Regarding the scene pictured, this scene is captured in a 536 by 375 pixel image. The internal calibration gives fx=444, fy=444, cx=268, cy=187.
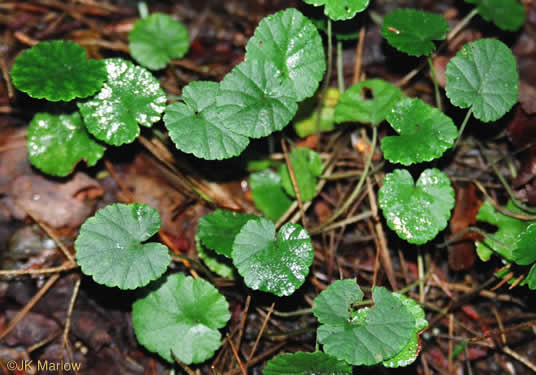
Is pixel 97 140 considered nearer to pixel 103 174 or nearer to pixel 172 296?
pixel 103 174

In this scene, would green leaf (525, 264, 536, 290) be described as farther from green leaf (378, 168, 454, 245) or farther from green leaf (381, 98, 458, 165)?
green leaf (381, 98, 458, 165)

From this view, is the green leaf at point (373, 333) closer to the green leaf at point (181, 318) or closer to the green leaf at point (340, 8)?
the green leaf at point (181, 318)

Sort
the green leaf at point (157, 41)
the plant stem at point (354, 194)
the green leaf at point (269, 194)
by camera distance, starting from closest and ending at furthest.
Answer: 1. the plant stem at point (354, 194)
2. the green leaf at point (269, 194)
3. the green leaf at point (157, 41)

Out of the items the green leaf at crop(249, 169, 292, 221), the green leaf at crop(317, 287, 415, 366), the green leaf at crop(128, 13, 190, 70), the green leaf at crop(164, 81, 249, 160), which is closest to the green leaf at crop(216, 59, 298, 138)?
the green leaf at crop(164, 81, 249, 160)

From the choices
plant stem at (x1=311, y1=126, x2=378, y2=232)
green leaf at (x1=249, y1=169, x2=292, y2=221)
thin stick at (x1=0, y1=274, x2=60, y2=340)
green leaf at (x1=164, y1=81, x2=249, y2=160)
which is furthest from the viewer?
green leaf at (x1=249, y1=169, x2=292, y2=221)

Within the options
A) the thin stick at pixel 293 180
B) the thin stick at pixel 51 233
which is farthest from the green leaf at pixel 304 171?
the thin stick at pixel 51 233

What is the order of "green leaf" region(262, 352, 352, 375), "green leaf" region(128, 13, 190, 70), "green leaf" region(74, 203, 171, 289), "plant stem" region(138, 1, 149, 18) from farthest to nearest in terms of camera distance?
"plant stem" region(138, 1, 149, 18)
"green leaf" region(128, 13, 190, 70)
"green leaf" region(74, 203, 171, 289)
"green leaf" region(262, 352, 352, 375)
